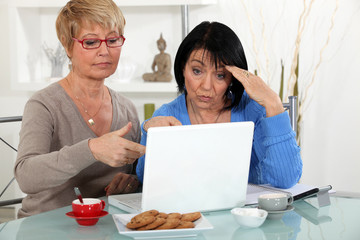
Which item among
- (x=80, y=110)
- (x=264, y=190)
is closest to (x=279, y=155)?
(x=264, y=190)

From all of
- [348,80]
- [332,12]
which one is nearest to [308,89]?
[348,80]

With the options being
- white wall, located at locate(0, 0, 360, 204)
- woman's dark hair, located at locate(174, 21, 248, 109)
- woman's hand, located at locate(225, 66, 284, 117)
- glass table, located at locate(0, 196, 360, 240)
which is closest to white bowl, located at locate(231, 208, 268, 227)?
glass table, located at locate(0, 196, 360, 240)

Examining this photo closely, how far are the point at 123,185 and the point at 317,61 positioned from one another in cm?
226

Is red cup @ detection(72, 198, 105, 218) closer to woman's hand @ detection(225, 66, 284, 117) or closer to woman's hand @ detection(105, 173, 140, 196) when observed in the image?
woman's hand @ detection(105, 173, 140, 196)

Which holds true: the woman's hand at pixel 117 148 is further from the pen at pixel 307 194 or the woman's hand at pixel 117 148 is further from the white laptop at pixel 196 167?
the pen at pixel 307 194

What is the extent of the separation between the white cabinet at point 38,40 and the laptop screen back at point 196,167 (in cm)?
232

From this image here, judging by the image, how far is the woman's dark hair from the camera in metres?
1.92

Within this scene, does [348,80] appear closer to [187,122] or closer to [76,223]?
[187,122]

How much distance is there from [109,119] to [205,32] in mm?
555

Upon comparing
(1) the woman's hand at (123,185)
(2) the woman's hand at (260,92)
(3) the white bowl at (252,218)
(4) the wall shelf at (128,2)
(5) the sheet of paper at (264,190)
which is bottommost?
(1) the woman's hand at (123,185)

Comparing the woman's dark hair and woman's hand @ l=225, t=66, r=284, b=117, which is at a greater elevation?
the woman's dark hair

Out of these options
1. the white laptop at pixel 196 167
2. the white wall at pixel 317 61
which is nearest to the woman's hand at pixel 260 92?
the white laptop at pixel 196 167

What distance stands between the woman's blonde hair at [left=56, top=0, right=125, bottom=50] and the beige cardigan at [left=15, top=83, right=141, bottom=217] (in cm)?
22

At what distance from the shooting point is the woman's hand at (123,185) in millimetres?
1885
